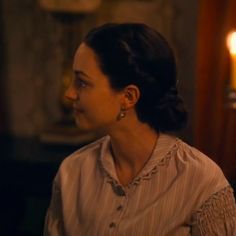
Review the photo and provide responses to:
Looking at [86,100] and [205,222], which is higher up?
[86,100]

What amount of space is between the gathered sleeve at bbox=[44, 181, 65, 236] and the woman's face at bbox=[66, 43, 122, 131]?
0.22 m

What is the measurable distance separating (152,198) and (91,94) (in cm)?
29

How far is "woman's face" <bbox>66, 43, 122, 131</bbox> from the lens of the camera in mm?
1312

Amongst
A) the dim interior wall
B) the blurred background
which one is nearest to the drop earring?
the blurred background

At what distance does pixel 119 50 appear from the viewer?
128cm

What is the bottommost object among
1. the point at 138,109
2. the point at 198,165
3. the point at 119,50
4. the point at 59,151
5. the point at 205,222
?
the point at 59,151

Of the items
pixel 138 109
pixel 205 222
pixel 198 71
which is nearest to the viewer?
pixel 205 222

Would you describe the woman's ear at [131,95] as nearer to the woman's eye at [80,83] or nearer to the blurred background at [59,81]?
the woman's eye at [80,83]

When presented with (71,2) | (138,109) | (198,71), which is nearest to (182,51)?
(198,71)

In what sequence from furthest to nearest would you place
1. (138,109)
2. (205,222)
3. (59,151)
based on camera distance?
(59,151), (138,109), (205,222)

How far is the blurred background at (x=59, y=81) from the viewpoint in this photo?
2.48 meters

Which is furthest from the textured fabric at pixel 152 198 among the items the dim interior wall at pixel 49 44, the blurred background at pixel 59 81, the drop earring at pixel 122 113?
the dim interior wall at pixel 49 44

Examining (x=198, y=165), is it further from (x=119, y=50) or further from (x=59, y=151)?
(x=59, y=151)

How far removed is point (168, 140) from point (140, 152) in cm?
8
